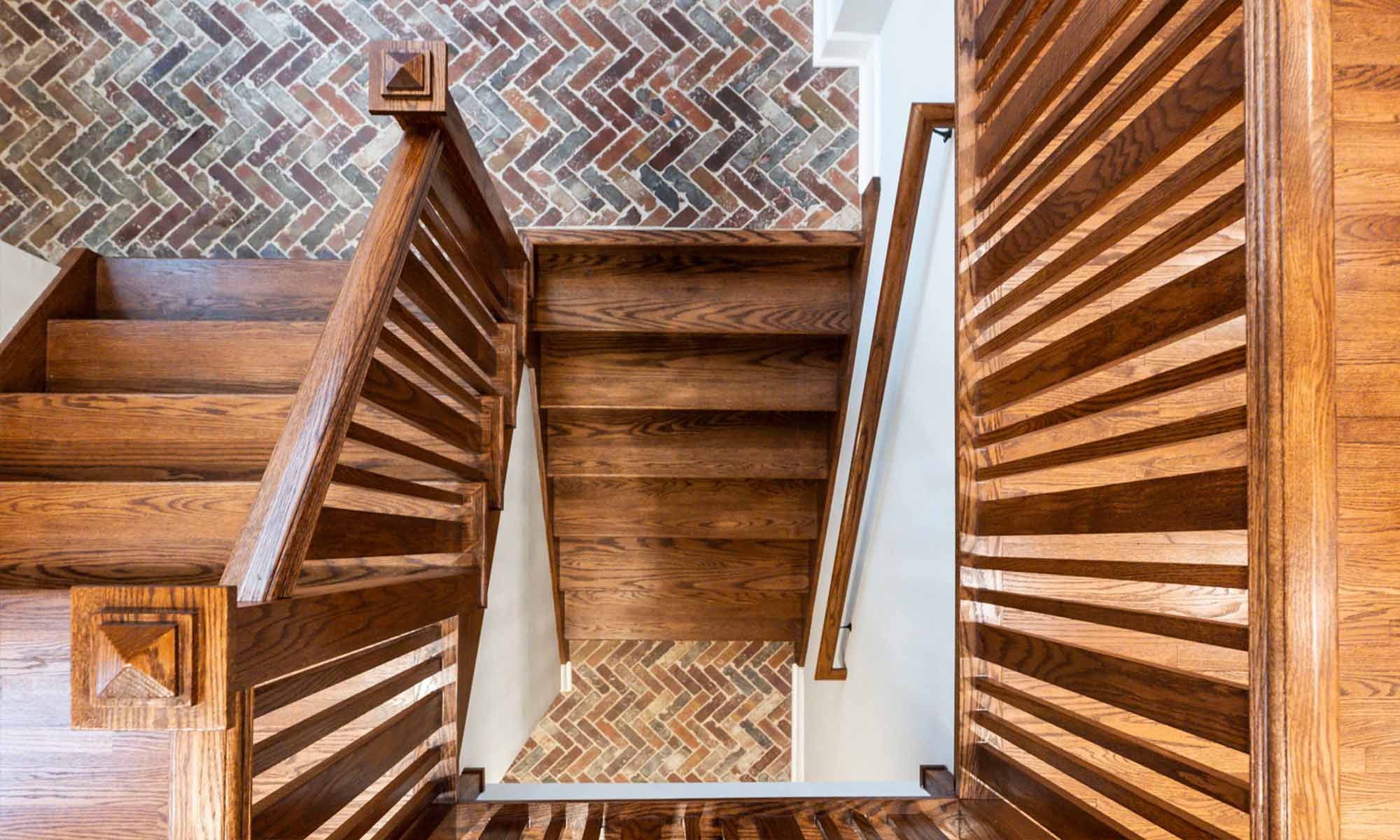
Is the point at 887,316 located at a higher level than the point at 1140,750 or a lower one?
higher

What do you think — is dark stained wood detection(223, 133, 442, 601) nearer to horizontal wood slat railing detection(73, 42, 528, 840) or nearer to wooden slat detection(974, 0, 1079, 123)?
horizontal wood slat railing detection(73, 42, 528, 840)

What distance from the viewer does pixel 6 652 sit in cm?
148

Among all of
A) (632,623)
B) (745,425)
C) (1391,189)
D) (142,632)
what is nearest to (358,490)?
(142,632)

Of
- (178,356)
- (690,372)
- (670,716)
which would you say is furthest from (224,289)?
(670,716)

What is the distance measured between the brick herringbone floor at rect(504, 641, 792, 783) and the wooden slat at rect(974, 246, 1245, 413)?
390 centimetres

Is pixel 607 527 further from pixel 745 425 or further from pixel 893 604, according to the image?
pixel 893 604

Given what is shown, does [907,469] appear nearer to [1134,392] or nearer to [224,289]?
[1134,392]

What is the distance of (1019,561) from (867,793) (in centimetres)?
90

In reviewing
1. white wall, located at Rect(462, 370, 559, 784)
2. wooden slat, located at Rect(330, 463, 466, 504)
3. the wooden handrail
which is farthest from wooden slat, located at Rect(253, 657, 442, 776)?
the wooden handrail

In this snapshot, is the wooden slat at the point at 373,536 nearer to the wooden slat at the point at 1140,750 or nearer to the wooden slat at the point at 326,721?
the wooden slat at the point at 326,721

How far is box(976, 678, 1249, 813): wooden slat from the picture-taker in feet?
3.26

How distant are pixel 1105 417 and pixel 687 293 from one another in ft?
6.55

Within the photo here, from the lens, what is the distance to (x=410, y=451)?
1.80m

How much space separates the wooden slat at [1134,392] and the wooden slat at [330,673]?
1.40 meters
